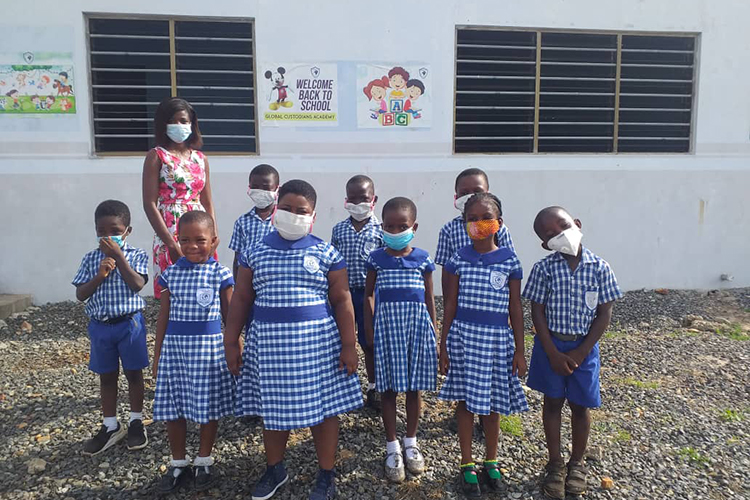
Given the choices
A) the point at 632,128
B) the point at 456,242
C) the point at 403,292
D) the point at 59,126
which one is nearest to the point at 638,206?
the point at 632,128

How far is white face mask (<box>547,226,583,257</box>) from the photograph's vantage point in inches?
102

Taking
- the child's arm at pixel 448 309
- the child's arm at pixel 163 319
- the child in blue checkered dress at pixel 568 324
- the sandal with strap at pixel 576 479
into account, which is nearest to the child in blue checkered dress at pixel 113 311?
the child's arm at pixel 163 319

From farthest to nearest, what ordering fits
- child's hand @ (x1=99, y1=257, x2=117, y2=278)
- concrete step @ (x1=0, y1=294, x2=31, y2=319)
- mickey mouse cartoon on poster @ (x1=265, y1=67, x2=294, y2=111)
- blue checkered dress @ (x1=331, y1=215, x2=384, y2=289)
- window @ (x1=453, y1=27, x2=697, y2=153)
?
1. window @ (x1=453, y1=27, x2=697, y2=153)
2. mickey mouse cartoon on poster @ (x1=265, y1=67, x2=294, y2=111)
3. concrete step @ (x1=0, y1=294, x2=31, y2=319)
4. blue checkered dress @ (x1=331, y1=215, x2=384, y2=289)
5. child's hand @ (x1=99, y1=257, x2=117, y2=278)

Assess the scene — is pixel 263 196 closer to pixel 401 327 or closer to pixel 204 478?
pixel 401 327

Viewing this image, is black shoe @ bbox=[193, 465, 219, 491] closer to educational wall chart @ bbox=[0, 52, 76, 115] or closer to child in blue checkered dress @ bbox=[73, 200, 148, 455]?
child in blue checkered dress @ bbox=[73, 200, 148, 455]

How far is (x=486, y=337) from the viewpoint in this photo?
2.63 metres

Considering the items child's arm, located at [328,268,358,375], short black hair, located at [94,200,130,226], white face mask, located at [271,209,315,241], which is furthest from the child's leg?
short black hair, located at [94,200,130,226]

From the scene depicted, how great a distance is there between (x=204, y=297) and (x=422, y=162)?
13.5 ft

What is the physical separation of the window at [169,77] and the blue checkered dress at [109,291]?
3339 mm

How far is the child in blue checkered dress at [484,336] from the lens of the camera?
263 cm

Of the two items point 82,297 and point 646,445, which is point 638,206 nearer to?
point 646,445

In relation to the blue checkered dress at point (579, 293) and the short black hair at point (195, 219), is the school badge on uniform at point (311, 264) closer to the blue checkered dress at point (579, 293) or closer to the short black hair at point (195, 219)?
the short black hair at point (195, 219)

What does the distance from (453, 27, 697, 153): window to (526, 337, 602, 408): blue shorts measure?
419 cm

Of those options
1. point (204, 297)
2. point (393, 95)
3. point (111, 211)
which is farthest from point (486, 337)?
point (393, 95)
